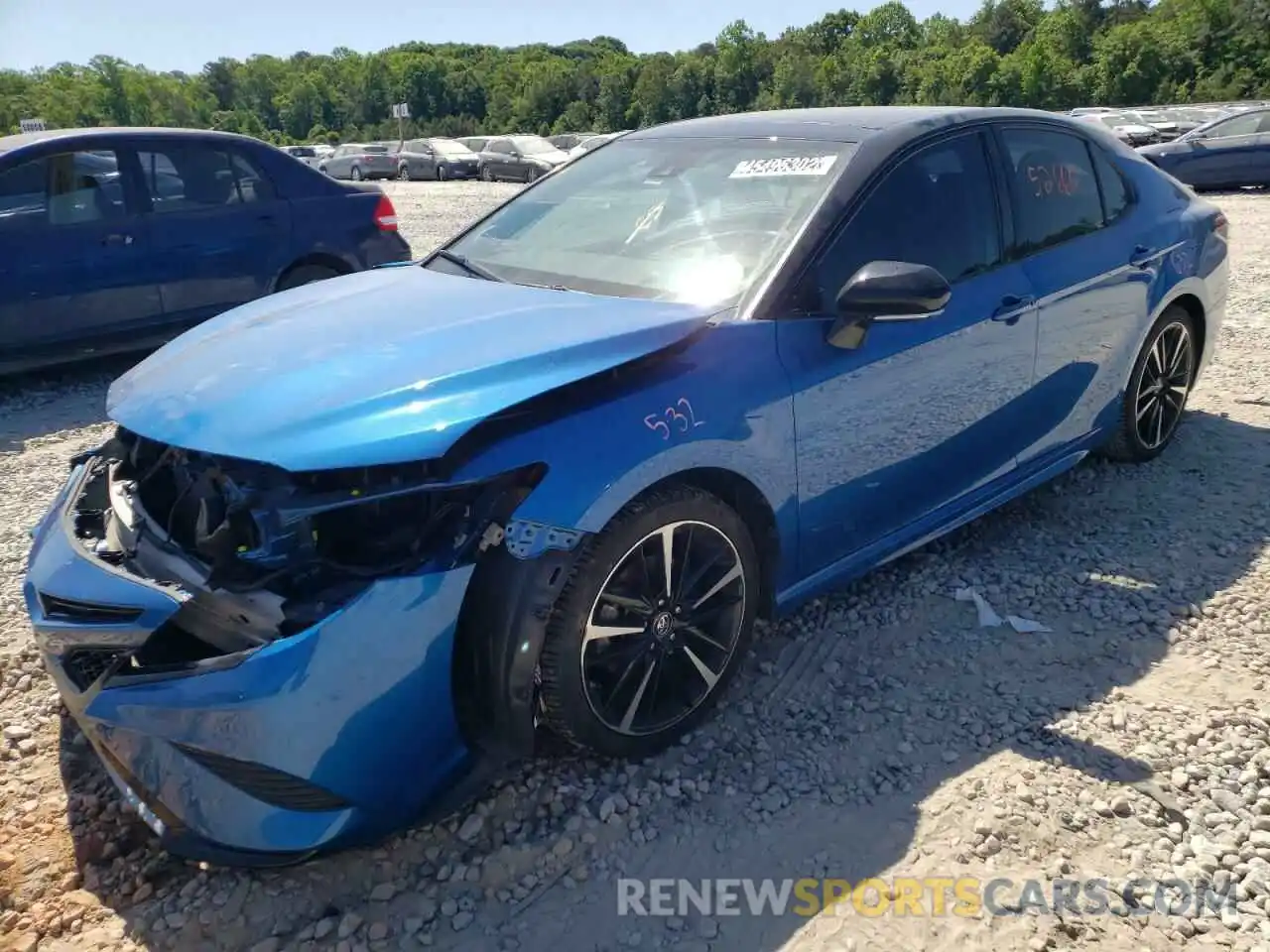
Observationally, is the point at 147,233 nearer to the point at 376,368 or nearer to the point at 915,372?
the point at 376,368

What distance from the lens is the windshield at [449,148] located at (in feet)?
111

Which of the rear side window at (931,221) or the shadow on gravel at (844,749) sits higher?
the rear side window at (931,221)

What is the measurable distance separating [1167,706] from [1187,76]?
60.1 m

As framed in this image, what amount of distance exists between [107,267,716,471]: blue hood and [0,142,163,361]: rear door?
3.69 meters

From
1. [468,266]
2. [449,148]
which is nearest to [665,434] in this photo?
[468,266]

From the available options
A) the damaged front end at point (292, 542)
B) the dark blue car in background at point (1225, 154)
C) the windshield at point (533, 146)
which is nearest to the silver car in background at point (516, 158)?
the windshield at point (533, 146)

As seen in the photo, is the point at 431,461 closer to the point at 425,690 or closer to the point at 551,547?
the point at 551,547

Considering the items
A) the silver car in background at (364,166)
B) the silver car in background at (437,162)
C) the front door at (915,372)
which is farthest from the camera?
the silver car in background at (364,166)

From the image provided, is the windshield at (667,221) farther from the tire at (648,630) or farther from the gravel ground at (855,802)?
the gravel ground at (855,802)

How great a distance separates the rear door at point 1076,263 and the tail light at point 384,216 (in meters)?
4.99

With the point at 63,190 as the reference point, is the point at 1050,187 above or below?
below

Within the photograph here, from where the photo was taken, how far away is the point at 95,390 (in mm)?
6605

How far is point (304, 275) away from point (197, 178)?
924 millimetres

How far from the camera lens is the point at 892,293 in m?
2.77
